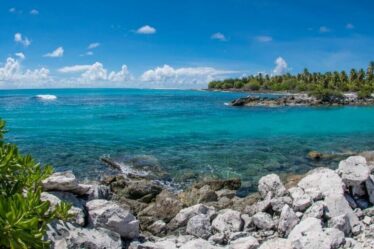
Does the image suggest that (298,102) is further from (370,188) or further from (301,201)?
(301,201)

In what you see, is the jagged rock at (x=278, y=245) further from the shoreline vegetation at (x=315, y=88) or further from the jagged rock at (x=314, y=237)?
the shoreline vegetation at (x=315, y=88)

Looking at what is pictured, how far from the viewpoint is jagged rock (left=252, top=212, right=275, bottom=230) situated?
11.6m

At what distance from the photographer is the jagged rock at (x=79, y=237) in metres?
7.61

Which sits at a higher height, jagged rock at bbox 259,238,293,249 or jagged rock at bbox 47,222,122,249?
jagged rock at bbox 47,222,122,249

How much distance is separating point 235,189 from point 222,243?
733 centimetres

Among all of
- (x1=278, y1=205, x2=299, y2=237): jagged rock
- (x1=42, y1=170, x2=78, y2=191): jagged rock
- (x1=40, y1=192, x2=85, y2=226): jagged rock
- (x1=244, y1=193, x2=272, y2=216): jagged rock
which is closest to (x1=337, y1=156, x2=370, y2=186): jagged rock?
(x1=244, y1=193, x2=272, y2=216): jagged rock

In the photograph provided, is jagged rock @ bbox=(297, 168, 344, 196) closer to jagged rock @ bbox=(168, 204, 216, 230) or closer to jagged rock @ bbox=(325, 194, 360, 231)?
jagged rock @ bbox=(325, 194, 360, 231)

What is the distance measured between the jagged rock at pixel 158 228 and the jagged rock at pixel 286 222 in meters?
3.59

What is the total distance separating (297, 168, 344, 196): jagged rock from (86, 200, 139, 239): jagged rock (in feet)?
22.2

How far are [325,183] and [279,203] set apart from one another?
2.05m

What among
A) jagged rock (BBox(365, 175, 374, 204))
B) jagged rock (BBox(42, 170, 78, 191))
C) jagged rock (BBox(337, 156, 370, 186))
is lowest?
jagged rock (BBox(365, 175, 374, 204))

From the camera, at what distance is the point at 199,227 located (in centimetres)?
1150

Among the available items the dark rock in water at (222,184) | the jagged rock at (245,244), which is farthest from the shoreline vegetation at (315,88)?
the jagged rock at (245,244)

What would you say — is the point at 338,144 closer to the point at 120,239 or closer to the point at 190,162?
the point at 190,162
